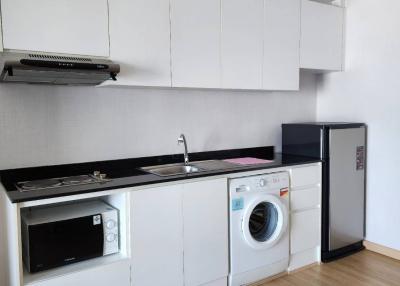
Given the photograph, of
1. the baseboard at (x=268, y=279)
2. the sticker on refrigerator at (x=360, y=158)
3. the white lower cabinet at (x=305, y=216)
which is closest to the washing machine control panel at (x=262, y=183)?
the white lower cabinet at (x=305, y=216)

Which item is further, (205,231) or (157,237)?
(205,231)

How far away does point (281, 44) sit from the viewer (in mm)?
2938

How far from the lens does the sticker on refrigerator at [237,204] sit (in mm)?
2443

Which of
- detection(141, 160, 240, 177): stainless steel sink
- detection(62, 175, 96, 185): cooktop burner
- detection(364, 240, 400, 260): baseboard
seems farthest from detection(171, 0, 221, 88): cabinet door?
detection(364, 240, 400, 260): baseboard

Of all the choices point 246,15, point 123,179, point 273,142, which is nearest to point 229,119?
point 273,142

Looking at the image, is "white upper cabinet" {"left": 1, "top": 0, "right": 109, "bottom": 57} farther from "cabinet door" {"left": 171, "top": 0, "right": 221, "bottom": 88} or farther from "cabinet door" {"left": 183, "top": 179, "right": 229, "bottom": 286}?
"cabinet door" {"left": 183, "top": 179, "right": 229, "bottom": 286}

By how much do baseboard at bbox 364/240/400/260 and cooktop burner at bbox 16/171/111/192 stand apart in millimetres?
2529

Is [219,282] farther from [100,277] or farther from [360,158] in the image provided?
[360,158]

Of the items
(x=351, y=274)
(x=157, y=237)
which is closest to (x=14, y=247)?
(x=157, y=237)

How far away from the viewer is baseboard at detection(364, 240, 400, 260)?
3027 millimetres

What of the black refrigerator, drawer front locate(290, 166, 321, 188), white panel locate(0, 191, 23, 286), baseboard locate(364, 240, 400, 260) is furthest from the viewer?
baseboard locate(364, 240, 400, 260)

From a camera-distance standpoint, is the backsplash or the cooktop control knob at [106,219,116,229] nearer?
the cooktop control knob at [106,219,116,229]

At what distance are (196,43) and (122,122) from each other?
0.80m

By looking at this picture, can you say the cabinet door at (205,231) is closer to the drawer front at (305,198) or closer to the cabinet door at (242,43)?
the drawer front at (305,198)
